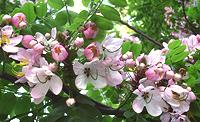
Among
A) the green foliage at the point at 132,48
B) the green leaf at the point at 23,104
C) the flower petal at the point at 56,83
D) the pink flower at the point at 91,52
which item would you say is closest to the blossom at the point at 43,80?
the flower petal at the point at 56,83

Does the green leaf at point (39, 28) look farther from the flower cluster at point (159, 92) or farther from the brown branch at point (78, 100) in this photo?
the flower cluster at point (159, 92)

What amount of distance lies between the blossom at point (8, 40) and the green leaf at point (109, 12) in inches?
11.5

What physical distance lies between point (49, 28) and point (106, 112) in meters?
0.32

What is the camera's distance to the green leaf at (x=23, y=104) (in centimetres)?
150

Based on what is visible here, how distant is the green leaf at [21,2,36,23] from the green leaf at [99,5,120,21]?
8.7 inches

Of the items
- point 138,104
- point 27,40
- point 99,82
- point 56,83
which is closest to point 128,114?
point 138,104

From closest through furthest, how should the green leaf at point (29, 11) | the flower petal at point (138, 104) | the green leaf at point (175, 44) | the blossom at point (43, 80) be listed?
the blossom at point (43, 80), the flower petal at point (138, 104), the green leaf at point (29, 11), the green leaf at point (175, 44)

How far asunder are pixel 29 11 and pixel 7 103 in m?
0.31

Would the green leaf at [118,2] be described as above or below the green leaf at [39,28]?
above

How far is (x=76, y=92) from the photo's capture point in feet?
4.25

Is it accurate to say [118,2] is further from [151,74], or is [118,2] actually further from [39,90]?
[39,90]

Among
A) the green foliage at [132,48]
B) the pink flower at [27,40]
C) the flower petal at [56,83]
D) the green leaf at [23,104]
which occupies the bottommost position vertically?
the green leaf at [23,104]

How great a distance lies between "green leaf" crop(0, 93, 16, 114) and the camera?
142 centimetres

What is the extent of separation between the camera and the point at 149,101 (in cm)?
128
